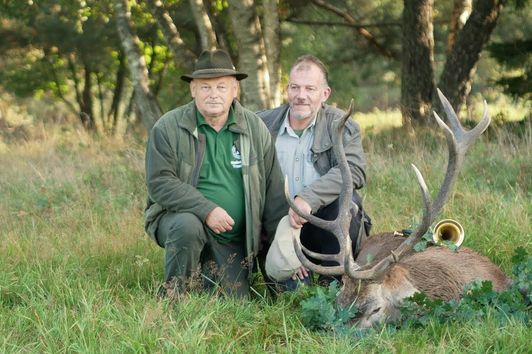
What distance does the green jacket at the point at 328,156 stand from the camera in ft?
17.5

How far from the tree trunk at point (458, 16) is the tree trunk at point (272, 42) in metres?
3.26

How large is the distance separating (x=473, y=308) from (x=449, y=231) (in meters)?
0.99

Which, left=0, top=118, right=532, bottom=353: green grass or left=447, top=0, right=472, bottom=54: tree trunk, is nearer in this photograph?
left=0, top=118, right=532, bottom=353: green grass

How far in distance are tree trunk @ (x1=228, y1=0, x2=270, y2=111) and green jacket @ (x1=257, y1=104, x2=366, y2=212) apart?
3.67 m

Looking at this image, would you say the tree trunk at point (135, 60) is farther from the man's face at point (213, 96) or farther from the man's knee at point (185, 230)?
the man's knee at point (185, 230)

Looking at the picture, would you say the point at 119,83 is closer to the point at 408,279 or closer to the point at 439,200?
the point at 408,279

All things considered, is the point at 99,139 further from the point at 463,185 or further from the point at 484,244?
the point at 484,244

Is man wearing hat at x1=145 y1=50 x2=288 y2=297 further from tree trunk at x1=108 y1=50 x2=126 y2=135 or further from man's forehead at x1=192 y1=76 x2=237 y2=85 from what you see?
tree trunk at x1=108 y1=50 x2=126 y2=135

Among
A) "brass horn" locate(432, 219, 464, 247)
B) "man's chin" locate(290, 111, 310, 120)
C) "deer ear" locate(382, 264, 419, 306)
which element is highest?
"man's chin" locate(290, 111, 310, 120)

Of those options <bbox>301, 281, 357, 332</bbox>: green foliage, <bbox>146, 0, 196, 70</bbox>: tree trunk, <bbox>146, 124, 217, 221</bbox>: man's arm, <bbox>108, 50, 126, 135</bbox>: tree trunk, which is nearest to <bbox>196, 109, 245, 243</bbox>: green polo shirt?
<bbox>146, 124, 217, 221</bbox>: man's arm

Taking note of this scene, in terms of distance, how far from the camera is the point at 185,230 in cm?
508

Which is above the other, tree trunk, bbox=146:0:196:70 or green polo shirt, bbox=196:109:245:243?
tree trunk, bbox=146:0:196:70

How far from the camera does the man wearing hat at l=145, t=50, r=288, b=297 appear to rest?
5.13 meters

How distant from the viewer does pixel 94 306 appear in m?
4.69
